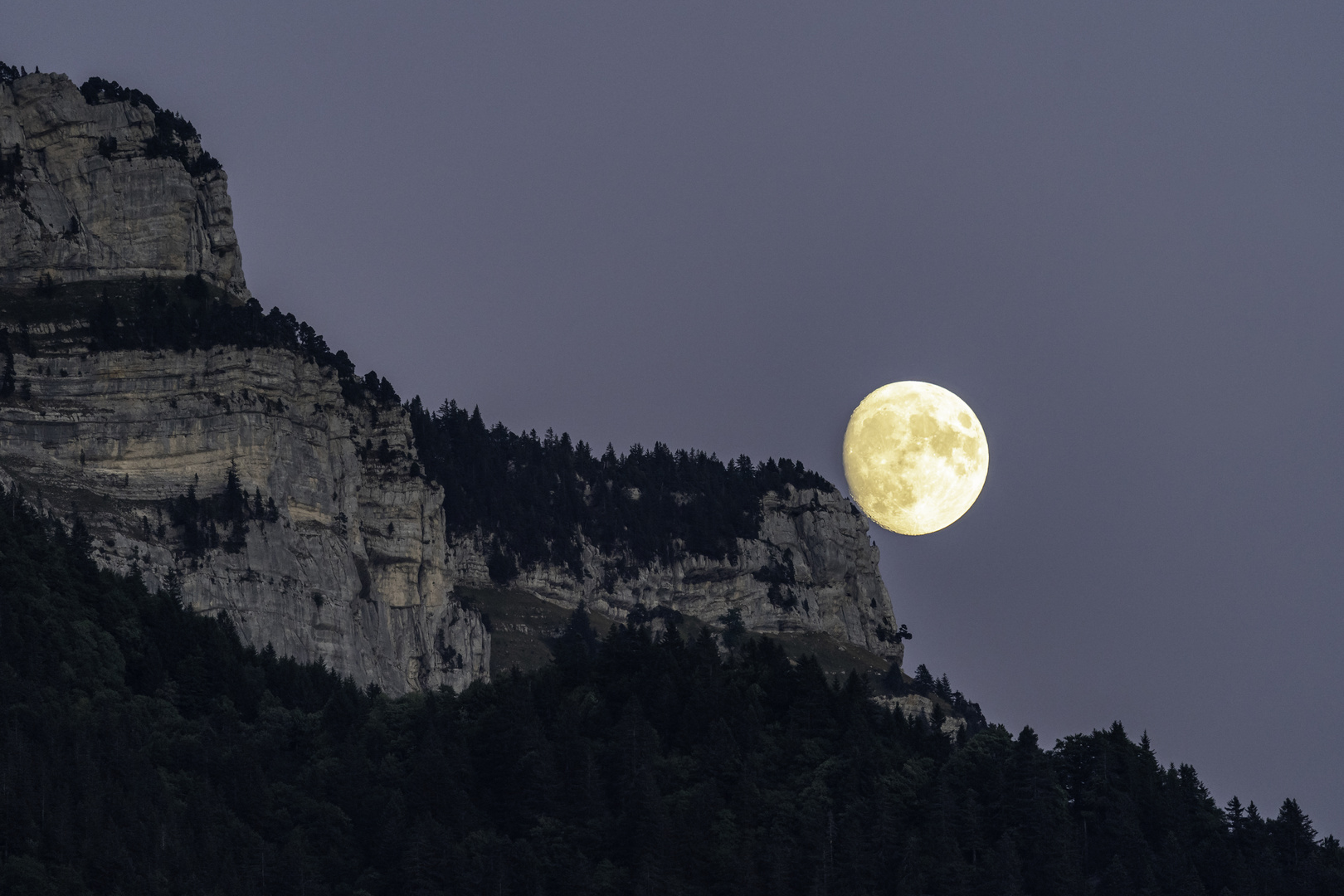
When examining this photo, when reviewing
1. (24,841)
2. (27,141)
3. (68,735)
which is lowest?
(24,841)

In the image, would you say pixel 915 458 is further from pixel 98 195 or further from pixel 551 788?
pixel 98 195

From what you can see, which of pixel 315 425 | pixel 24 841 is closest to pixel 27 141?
pixel 315 425

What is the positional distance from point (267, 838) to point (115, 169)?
3476 inches

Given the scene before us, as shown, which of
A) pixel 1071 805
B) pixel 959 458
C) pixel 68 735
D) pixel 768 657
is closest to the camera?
pixel 68 735

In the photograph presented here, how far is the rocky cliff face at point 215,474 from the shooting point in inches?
6781

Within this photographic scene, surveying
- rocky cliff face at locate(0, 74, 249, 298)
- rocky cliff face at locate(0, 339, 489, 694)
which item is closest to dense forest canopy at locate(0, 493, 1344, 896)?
rocky cliff face at locate(0, 339, 489, 694)

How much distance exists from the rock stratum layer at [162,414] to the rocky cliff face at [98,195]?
0.15 metres

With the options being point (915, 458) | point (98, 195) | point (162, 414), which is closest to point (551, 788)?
point (915, 458)

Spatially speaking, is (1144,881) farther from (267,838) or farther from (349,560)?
(349,560)

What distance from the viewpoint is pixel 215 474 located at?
7087 inches

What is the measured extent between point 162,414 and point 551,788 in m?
66.0

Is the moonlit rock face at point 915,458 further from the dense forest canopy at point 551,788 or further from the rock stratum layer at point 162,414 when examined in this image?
the rock stratum layer at point 162,414

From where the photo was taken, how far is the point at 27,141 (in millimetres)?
192750

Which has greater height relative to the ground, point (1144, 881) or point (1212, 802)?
point (1212, 802)
